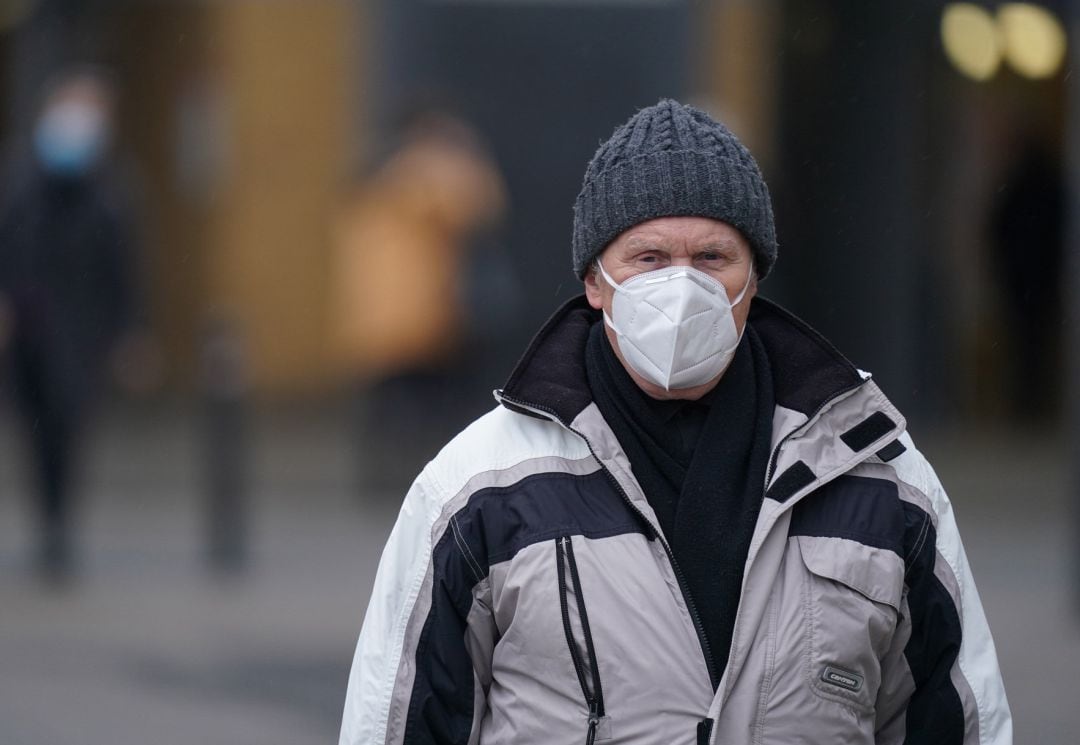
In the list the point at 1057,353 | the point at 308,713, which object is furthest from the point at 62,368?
the point at 1057,353

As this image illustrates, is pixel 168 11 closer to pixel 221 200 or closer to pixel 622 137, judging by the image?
pixel 221 200

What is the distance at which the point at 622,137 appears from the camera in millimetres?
2949

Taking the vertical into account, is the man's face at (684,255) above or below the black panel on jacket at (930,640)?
above

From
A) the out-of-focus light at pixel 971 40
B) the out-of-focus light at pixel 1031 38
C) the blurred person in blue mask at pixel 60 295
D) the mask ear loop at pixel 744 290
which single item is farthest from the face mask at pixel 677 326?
the out-of-focus light at pixel 971 40

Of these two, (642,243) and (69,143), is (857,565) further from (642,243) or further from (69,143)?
(69,143)

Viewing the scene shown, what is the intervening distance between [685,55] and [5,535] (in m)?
4.93

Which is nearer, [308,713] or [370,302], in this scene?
[308,713]

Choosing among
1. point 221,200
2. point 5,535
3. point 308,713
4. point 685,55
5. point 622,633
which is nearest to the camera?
point 622,633

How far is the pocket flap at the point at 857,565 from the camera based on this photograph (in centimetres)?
269

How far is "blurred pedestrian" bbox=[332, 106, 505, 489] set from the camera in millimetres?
10031

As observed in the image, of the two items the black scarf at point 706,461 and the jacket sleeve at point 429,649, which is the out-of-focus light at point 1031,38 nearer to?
the black scarf at point 706,461

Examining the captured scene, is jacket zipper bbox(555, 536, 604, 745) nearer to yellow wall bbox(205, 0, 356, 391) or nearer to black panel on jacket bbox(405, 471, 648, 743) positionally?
black panel on jacket bbox(405, 471, 648, 743)

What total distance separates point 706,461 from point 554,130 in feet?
29.5

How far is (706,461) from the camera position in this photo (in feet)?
9.23
